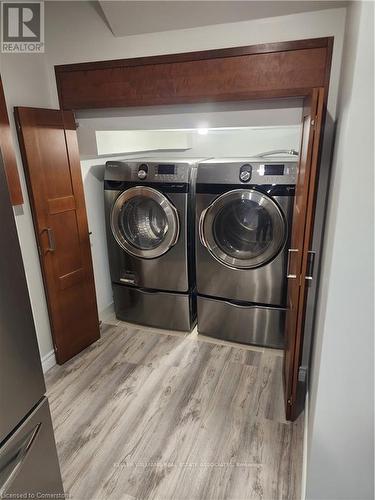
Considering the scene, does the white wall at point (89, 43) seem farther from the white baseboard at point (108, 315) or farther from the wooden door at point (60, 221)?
the white baseboard at point (108, 315)

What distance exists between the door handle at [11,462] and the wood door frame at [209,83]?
128cm

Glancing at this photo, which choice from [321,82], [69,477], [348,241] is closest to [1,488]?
[69,477]

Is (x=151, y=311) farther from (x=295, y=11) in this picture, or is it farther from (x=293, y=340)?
(x=295, y=11)

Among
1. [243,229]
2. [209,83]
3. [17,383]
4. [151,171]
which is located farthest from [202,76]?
[17,383]

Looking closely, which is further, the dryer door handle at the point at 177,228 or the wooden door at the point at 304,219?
the dryer door handle at the point at 177,228

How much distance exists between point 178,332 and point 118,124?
1800 mm

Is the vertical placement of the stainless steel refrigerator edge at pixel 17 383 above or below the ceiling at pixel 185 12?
below

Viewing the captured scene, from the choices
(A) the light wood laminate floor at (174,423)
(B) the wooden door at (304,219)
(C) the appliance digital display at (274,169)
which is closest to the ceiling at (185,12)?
(B) the wooden door at (304,219)

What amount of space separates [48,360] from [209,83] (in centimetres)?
220

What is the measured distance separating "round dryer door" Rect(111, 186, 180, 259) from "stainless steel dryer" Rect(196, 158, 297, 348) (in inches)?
9.7

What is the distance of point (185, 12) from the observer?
5.54ft

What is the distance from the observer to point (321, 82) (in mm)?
1663

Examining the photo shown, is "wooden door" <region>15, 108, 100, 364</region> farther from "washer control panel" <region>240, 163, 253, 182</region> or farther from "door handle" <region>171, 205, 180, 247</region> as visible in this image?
"washer control panel" <region>240, 163, 253, 182</region>

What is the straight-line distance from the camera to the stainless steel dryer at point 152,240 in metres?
2.51
